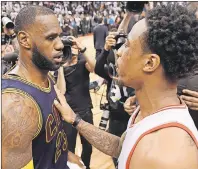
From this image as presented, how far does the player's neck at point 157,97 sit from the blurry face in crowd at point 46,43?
635 millimetres

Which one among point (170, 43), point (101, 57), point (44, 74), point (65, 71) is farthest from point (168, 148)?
point (65, 71)

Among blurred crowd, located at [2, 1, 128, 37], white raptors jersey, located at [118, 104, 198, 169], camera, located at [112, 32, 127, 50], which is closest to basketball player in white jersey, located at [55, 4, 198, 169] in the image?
white raptors jersey, located at [118, 104, 198, 169]

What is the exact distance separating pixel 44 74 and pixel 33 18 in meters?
0.31

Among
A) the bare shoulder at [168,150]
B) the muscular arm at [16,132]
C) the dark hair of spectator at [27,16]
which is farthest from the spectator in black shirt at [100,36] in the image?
the bare shoulder at [168,150]

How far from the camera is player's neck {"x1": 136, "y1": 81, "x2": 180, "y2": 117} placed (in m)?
1.30

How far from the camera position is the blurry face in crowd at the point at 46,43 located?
5.88 feet

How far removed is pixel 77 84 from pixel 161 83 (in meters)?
2.12

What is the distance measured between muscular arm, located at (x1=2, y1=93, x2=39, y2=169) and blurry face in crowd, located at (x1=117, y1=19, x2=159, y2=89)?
486mm

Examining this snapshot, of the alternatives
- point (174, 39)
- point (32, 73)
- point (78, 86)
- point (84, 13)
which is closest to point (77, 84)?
point (78, 86)

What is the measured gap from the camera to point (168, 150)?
1104 mm

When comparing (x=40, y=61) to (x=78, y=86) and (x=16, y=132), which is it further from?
(x=78, y=86)

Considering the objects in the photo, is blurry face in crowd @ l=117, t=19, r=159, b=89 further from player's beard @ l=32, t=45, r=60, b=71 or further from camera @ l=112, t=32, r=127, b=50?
camera @ l=112, t=32, r=127, b=50

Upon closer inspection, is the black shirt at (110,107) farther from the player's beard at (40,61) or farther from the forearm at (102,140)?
the player's beard at (40,61)

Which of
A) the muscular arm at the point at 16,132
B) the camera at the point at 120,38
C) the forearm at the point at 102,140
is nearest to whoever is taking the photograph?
the muscular arm at the point at 16,132
